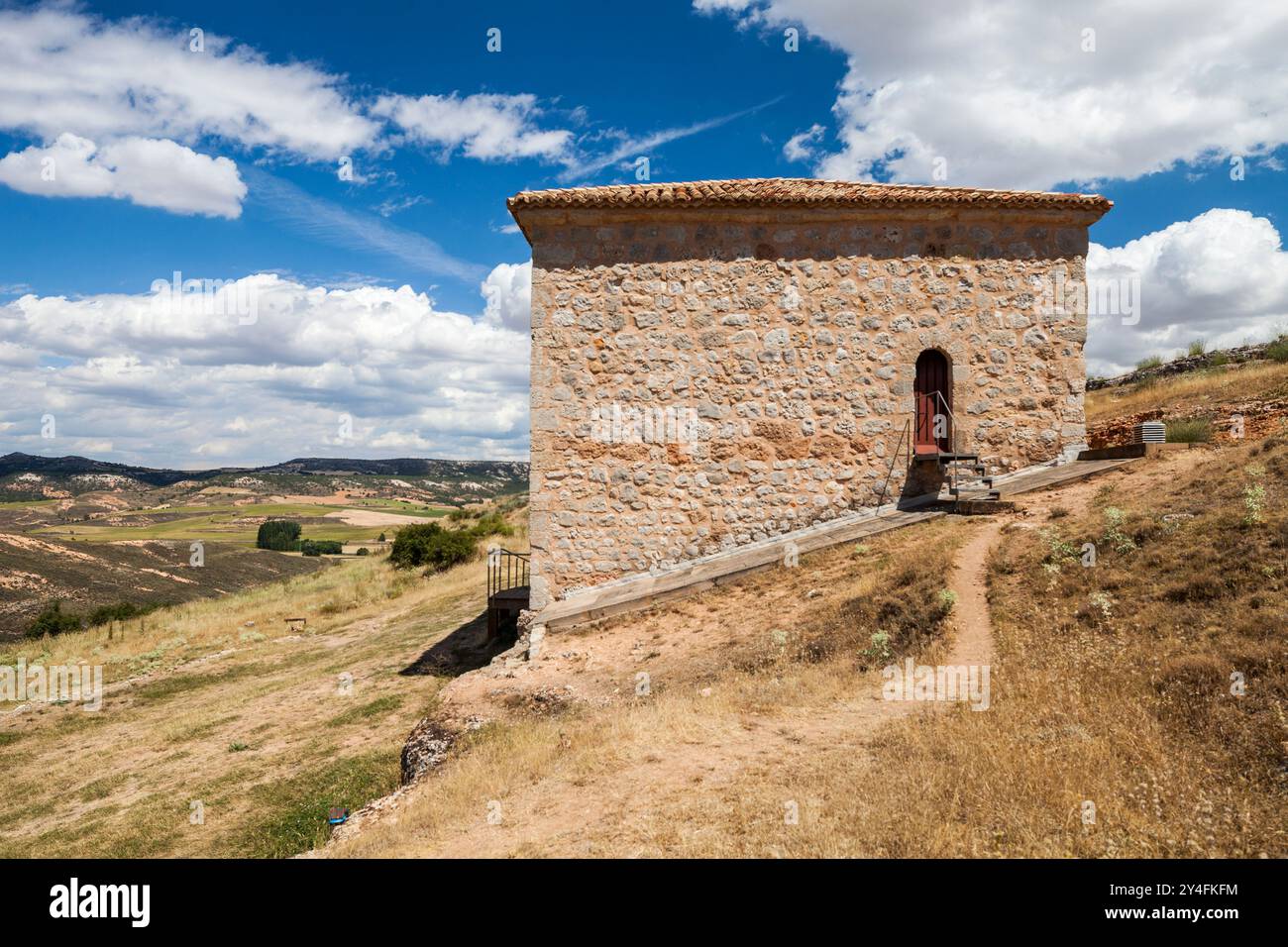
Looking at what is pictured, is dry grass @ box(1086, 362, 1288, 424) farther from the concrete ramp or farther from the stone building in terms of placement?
the concrete ramp

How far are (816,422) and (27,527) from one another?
222 ft

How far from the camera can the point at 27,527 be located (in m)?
54.0

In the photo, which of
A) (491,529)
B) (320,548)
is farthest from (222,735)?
(320,548)

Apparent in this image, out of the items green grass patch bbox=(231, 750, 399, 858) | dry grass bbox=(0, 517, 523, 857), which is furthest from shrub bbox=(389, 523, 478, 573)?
green grass patch bbox=(231, 750, 399, 858)

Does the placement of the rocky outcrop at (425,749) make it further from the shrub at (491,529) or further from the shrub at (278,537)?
the shrub at (278,537)

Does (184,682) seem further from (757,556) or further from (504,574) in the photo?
(757,556)

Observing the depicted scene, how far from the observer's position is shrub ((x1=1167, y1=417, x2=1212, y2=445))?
11586mm

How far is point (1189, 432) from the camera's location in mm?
11711

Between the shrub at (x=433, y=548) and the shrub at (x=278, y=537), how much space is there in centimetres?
3150

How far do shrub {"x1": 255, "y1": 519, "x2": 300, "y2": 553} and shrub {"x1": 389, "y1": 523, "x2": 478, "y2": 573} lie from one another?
31.5 metres

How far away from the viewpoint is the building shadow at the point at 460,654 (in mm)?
13570

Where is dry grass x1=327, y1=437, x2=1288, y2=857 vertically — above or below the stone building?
below

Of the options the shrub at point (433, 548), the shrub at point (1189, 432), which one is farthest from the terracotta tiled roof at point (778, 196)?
the shrub at point (433, 548)

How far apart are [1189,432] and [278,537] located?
62470mm
